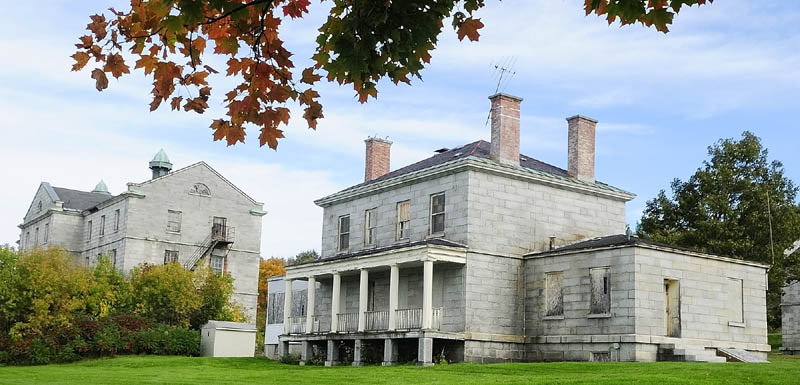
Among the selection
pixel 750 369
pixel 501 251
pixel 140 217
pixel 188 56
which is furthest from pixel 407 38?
pixel 140 217

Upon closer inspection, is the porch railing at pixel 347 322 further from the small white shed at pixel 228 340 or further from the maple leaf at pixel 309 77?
the maple leaf at pixel 309 77

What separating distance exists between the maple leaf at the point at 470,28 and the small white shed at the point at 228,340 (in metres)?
35.9

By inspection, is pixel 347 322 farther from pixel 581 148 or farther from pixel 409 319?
pixel 581 148

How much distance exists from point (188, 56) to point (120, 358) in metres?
33.1

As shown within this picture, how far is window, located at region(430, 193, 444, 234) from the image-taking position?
31.7 meters

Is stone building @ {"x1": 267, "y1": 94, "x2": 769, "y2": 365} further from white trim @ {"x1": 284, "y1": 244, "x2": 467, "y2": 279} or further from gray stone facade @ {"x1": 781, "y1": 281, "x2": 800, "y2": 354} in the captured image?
gray stone facade @ {"x1": 781, "y1": 281, "x2": 800, "y2": 354}

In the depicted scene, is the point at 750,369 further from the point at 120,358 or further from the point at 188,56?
the point at 120,358

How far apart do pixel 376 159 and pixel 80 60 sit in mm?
30915

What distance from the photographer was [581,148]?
3350 centimetres

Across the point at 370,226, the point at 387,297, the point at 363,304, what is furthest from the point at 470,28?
the point at 370,226

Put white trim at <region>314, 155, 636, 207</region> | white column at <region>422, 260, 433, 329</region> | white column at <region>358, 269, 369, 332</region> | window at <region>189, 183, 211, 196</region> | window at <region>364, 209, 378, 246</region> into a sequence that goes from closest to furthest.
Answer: white column at <region>422, 260, 433, 329</region>, white trim at <region>314, 155, 636, 207</region>, white column at <region>358, 269, 369, 332</region>, window at <region>364, 209, 378, 246</region>, window at <region>189, 183, 211, 196</region>

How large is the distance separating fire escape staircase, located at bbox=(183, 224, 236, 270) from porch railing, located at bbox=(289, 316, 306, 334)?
64.0ft

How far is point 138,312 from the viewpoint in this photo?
45312 millimetres

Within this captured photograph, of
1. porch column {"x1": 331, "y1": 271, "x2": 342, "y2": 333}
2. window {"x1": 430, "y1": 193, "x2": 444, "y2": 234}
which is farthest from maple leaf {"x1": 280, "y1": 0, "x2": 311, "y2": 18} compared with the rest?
porch column {"x1": 331, "y1": 271, "x2": 342, "y2": 333}
